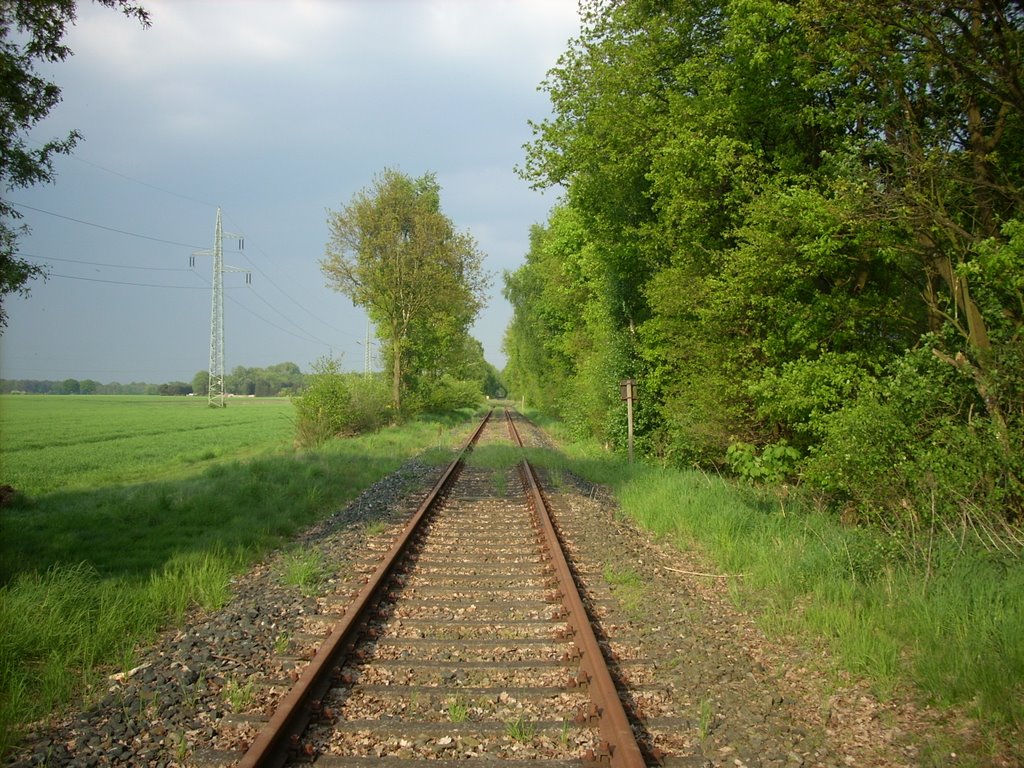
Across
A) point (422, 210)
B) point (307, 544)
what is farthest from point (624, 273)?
point (422, 210)

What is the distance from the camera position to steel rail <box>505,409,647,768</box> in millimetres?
3475

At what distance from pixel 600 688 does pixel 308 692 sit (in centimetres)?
185

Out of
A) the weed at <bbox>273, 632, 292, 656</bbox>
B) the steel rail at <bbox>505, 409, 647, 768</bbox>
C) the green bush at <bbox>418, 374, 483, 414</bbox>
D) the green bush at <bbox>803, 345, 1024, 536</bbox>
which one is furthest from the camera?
Result: the green bush at <bbox>418, 374, 483, 414</bbox>

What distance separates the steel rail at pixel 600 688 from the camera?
11.4 feet

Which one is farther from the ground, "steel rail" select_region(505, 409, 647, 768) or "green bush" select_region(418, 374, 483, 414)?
"green bush" select_region(418, 374, 483, 414)

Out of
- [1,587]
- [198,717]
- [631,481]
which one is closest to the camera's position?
[198,717]

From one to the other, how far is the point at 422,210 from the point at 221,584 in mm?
29264

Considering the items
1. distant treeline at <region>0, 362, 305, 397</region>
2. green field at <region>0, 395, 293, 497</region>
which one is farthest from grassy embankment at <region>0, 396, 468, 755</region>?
distant treeline at <region>0, 362, 305, 397</region>

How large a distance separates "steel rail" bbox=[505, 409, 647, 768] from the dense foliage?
11.9ft

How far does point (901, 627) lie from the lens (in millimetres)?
4977

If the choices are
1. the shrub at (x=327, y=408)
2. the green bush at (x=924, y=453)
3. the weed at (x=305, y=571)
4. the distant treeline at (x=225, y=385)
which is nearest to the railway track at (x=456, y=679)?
the weed at (x=305, y=571)

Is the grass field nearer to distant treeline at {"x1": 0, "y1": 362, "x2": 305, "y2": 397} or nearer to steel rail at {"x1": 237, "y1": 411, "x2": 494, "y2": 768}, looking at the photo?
steel rail at {"x1": 237, "y1": 411, "x2": 494, "y2": 768}

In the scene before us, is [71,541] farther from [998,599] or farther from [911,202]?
[911,202]

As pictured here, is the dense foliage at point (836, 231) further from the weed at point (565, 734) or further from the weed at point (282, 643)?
the weed at point (282, 643)
